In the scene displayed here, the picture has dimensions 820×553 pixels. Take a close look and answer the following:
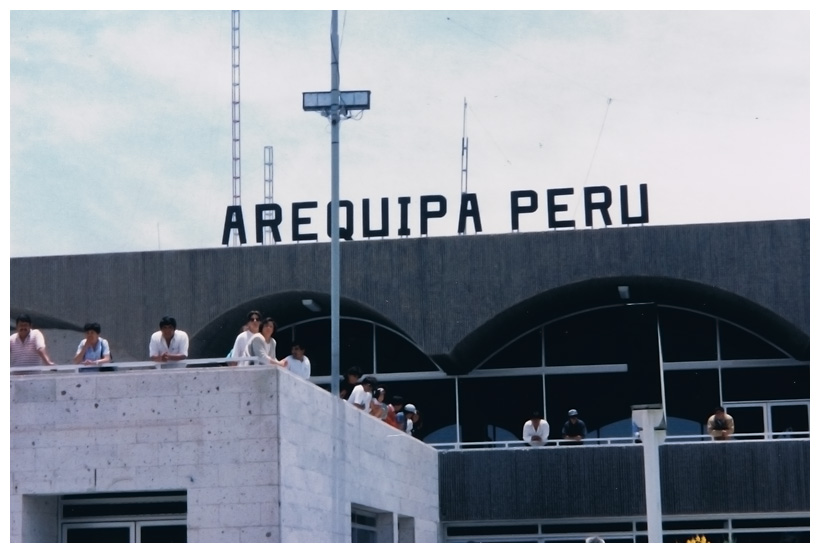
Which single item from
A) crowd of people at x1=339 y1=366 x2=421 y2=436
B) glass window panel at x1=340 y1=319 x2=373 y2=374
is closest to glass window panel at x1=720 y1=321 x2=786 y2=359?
glass window panel at x1=340 y1=319 x2=373 y2=374

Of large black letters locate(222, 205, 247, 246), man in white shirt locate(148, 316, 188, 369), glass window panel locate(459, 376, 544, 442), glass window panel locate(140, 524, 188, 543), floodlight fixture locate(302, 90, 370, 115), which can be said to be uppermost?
large black letters locate(222, 205, 247, 246)

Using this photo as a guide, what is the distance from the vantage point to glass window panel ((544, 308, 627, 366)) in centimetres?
3422

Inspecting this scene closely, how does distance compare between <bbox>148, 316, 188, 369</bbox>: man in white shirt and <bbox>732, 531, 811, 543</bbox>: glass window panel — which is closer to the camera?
<bbox>148, 316, 188, 369</bbox>: man in white shirt

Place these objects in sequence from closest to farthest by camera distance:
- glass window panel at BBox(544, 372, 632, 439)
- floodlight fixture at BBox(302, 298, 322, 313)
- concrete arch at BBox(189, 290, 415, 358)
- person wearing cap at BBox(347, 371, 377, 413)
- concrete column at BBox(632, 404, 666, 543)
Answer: concrete column at BBox(632, 404, 666, 543), person wearing cap at BBox(347, 371, 377, 413), concrete arch at BBox(189, 290, 415, 358), floodlight fixture at BBox(302, 298, 322, 313), glass window panel at BBox(544, 372, 632, 439)

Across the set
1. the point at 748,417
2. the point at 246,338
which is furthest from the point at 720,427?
the point at 246,338

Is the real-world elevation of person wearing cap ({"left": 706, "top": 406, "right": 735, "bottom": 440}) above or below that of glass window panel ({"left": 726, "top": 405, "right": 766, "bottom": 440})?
below

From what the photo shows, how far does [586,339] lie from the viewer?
34.4m

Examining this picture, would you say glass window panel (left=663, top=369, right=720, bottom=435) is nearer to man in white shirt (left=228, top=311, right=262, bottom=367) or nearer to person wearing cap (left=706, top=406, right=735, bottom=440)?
person wearing cap (left=706, top=406, right=735, bottom=440)

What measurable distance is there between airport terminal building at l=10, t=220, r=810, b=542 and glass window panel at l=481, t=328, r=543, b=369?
5 centimetres

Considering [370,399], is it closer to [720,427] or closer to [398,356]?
[720,427]

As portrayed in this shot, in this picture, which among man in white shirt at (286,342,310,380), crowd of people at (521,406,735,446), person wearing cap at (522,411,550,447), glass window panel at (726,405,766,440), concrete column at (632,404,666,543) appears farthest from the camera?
glass window panel at (726,405,766,440)

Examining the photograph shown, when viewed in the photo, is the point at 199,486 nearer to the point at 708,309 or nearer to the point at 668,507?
the point at 668,507

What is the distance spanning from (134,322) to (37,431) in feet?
46.9

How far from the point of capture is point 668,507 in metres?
28.3
